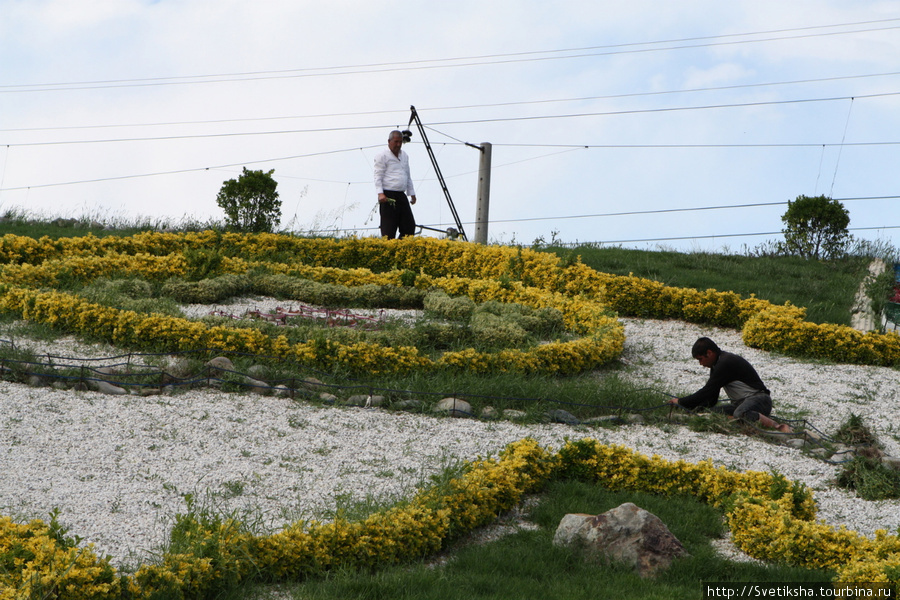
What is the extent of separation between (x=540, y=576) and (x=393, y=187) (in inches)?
483

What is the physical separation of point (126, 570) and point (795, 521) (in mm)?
3858

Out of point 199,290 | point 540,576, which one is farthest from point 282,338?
point 540,576

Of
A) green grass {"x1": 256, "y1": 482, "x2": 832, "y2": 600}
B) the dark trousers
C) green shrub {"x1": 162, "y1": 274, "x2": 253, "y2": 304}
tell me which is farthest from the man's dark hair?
the dark trousers

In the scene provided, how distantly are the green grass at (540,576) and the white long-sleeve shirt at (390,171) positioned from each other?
1138 centimetres

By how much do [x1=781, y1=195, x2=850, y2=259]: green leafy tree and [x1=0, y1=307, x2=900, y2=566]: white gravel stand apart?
33.8 ft

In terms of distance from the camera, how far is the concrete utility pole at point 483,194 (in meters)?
19.6

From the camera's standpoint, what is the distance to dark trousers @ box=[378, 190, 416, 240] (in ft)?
54.3

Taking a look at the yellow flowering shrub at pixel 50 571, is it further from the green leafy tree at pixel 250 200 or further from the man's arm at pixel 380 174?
the green leafy tree at pixel 250 200

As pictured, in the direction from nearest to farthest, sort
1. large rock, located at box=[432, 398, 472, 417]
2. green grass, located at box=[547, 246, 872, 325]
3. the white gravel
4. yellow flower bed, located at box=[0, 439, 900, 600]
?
yellow flower bed, located at box=[0, 439, 900, 600] < the white gravel < large rock, located at box=[432, 398, 472, 417] < green grass, located at box=[547, 246, 872, 325]

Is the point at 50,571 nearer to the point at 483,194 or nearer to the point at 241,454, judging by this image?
the point at 241,454

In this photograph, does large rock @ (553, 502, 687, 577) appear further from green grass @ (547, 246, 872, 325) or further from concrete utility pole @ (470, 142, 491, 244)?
concrete utility pole @ (470, 142, 491, 244)

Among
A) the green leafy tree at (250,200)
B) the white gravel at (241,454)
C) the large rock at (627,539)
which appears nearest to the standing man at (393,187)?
the green leafy tree at (250,200)

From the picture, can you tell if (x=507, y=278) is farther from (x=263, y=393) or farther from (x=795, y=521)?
(x=795, y=521)

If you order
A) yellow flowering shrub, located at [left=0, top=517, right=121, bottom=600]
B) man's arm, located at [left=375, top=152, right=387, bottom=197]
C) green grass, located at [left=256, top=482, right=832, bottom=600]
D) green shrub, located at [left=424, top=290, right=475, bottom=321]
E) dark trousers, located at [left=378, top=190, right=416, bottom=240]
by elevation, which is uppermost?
man's arm, located at [left=375, top=152, right=387, bottom=197]
